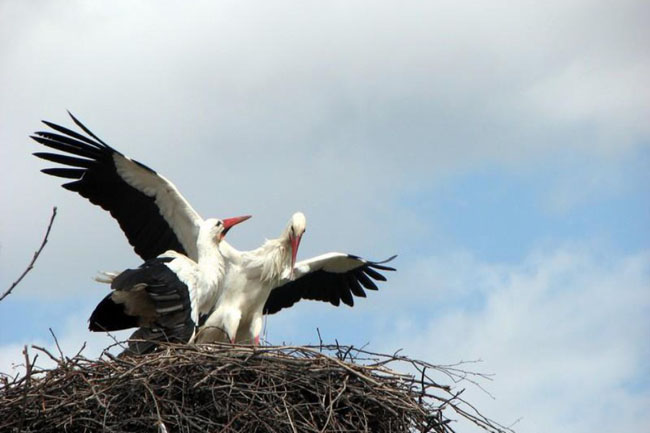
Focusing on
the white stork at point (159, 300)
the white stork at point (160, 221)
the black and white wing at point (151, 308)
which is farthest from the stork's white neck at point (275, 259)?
the black and white wing at point (151, 308)

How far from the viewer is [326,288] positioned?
30.8ft

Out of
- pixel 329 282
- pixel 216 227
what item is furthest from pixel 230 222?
pixel 329 282

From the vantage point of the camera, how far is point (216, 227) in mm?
8031

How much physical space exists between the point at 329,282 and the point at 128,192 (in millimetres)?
1864

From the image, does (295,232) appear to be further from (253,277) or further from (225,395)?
(225,395)

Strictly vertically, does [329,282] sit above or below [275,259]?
above

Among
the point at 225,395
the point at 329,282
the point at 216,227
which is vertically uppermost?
the point at 329,282

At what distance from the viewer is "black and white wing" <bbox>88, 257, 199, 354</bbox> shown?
7219mm

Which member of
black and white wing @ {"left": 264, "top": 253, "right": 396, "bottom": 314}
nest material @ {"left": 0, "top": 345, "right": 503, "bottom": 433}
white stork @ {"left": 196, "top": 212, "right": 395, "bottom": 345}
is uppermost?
black and white wing @ {"left": 264, "top": 253, "right": 396, "bottom": 314}

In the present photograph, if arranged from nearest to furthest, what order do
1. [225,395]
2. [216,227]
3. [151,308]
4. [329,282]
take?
[225,395] < [151,308] < [216,227] < [329,282]

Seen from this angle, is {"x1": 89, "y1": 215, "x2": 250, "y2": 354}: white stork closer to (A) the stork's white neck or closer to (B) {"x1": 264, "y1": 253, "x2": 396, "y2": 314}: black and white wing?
(A) the stork's white neck

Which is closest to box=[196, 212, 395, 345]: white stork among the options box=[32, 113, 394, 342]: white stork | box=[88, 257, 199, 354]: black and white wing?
box=[32, 113, 394, 342]: white stork

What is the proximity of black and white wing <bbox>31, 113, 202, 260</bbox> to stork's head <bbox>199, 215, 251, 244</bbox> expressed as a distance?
0.24m

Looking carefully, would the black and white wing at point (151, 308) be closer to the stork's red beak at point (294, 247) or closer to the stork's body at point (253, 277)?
the stork's body at point (253, 277)
